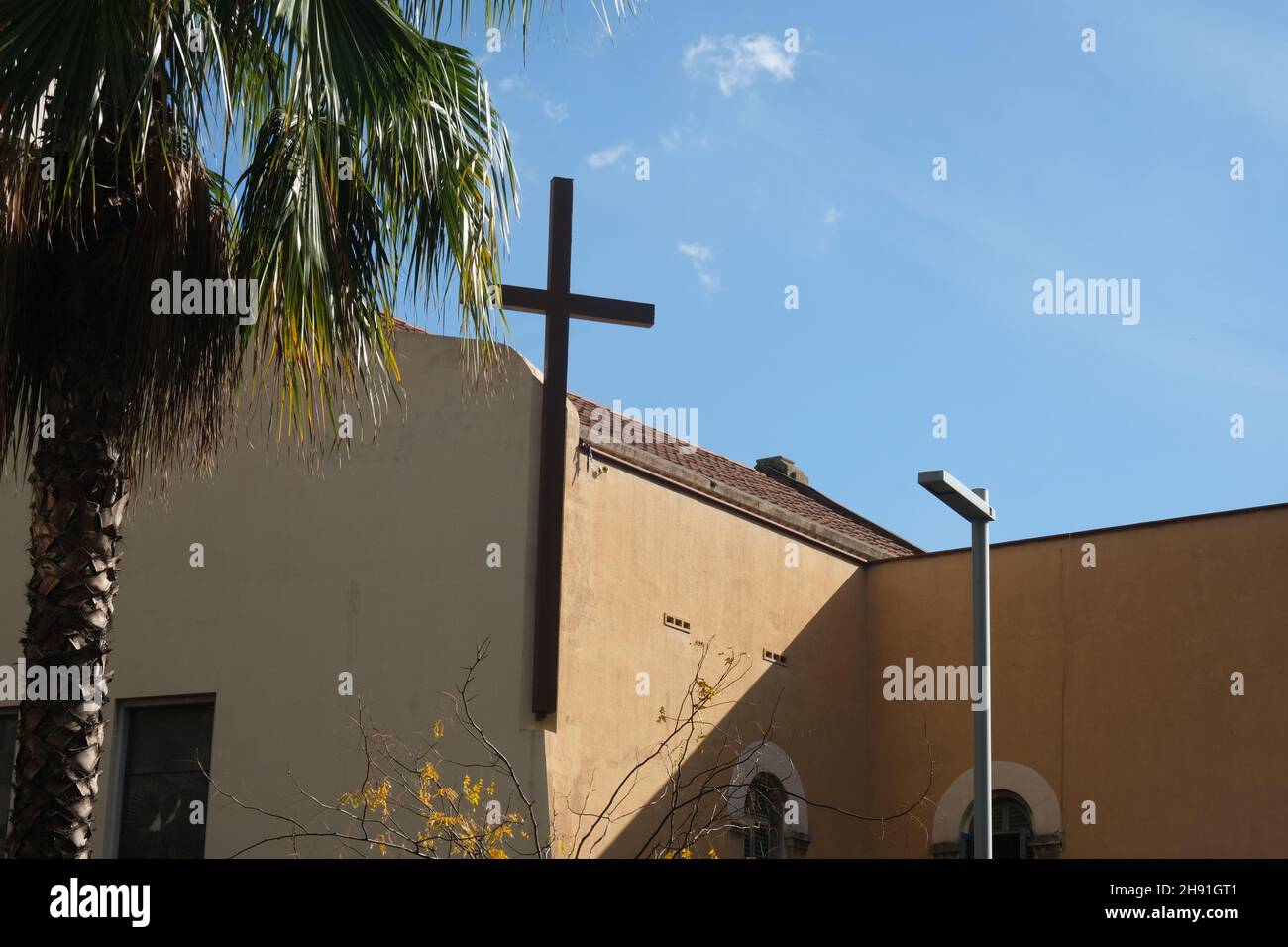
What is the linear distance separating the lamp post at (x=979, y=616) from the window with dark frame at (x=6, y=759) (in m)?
9.53

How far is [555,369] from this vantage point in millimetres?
13898

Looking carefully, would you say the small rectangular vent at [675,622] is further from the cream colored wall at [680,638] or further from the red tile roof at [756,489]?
the red tile roof at [756,489]

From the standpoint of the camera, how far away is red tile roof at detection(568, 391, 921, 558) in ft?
53.4

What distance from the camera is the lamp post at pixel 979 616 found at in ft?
29.9

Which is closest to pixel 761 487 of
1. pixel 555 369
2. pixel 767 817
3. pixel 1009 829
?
pixel 767 817

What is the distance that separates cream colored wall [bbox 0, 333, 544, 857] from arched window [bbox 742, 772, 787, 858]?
11.2 ft

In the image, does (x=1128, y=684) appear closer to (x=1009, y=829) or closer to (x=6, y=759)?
(x=1009, y=829)

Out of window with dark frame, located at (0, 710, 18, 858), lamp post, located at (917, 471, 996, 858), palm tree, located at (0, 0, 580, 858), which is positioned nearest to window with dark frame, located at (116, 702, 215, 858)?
window with dark frame, located at (0, 710, 18, 858)

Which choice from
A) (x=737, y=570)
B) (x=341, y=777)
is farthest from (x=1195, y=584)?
(x=341, y=777)

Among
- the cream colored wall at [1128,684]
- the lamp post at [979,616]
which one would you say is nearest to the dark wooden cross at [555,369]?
the lamp post at [979,616]

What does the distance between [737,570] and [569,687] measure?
2.97 metres

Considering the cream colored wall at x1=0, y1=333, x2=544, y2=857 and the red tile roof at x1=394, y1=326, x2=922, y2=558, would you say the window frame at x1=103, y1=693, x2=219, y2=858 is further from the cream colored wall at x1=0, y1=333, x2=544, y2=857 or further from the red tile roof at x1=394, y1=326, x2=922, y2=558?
the red tile roof at x1=394, y1=326, x2=922, y2=558

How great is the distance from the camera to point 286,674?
555 inches
